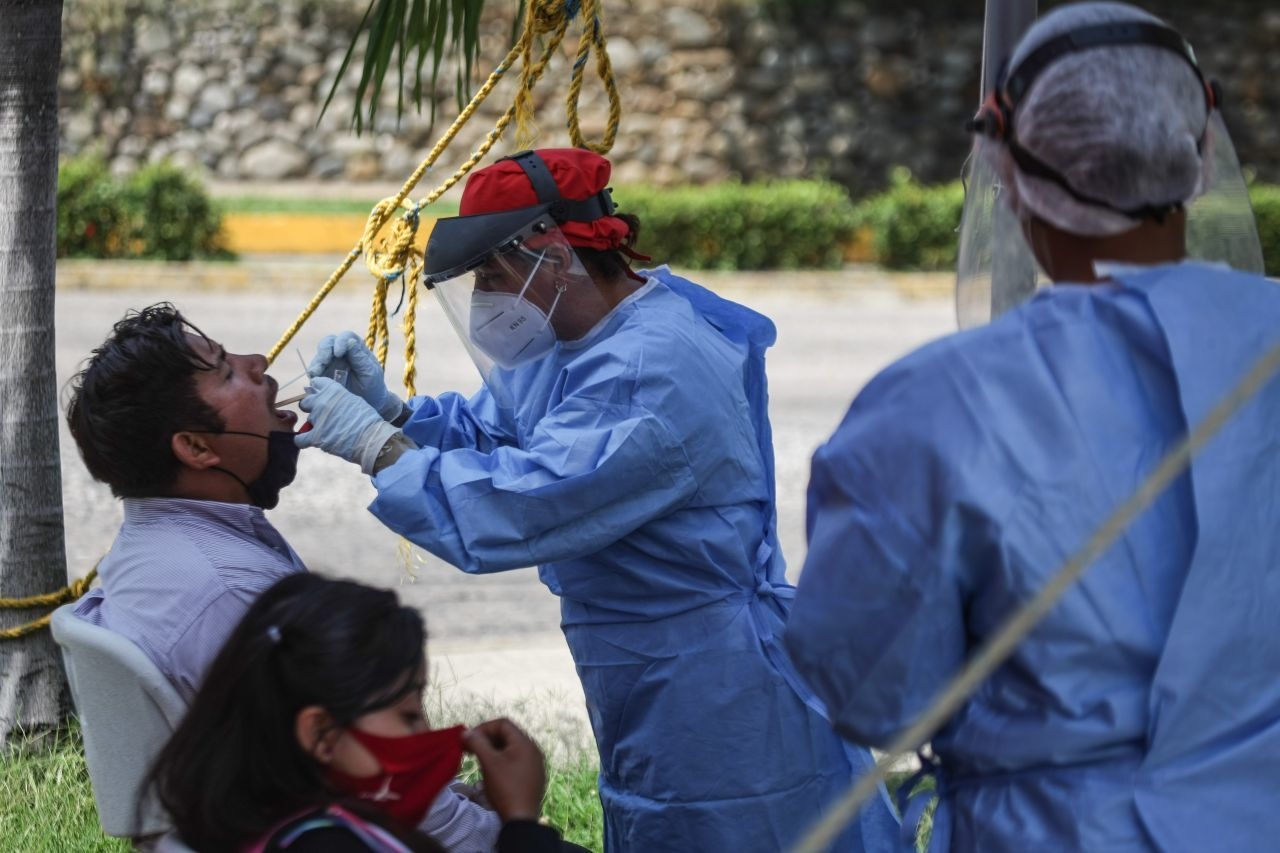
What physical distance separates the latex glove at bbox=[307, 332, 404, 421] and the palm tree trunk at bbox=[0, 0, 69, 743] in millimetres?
1376

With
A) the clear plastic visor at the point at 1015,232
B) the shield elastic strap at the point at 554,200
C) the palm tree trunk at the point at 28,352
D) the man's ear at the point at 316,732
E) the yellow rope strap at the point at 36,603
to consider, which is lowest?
the yellow rope strap at the point at 36,603

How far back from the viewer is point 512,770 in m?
2.00

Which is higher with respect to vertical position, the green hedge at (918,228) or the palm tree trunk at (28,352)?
the palm tree trunk at (28,352)

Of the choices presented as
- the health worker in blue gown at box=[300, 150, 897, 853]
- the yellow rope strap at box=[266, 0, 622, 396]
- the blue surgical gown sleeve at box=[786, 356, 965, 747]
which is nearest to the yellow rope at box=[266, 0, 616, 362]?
the yellow rope strap at box=[266, 0, 622, 396]

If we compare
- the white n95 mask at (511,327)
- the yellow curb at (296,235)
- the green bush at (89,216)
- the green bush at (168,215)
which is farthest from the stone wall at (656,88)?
the white n95 mask at (511,327)

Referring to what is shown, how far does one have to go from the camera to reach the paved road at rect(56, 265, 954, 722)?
223 inches

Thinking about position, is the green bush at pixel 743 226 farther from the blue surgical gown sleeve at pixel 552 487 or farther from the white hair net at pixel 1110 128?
the white hair net at pixel 1110 128

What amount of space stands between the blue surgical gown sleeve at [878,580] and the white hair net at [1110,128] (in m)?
0.26

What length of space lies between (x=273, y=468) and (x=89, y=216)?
1182cm

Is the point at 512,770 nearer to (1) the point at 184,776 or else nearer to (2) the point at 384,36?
(1) the point at 184,776

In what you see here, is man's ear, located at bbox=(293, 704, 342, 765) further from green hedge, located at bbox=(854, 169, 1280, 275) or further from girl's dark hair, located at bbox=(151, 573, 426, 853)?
green hedge, located at bbox=(854, 169, 1280, 275)

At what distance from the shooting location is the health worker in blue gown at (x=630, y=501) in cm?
238

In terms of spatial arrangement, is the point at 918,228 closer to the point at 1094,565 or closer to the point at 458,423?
the point at 458,423

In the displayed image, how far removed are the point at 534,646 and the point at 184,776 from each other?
3.74 metres
